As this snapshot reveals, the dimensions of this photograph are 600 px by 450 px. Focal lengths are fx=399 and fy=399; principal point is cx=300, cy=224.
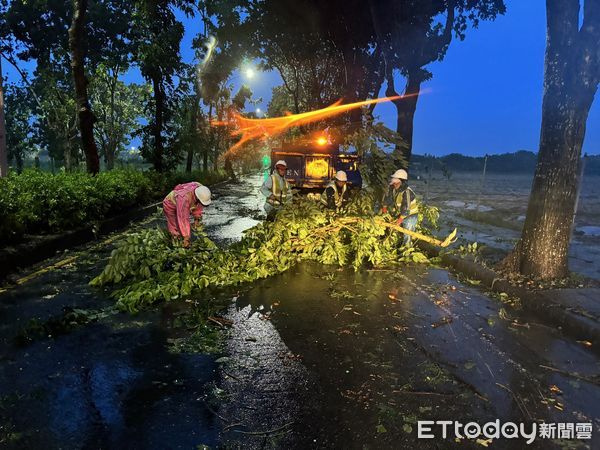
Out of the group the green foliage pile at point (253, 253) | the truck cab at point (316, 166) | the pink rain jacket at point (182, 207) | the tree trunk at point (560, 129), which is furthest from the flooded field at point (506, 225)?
the pink rain jacket at point (182, 207)

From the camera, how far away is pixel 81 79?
11867mm

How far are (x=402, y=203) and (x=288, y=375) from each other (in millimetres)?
5536

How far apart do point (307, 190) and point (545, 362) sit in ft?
40.9

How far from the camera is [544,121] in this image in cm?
632

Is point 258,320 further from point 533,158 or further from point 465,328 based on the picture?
point 533,158

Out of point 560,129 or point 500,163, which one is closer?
point 560,129

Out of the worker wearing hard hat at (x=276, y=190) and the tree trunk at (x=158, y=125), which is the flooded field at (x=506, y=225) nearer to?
the worker wearing hard hat at (x=276, y=190)

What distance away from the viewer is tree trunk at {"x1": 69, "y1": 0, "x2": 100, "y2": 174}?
11.5 m

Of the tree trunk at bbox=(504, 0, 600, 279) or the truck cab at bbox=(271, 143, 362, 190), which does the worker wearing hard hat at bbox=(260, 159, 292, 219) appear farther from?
the truck cab at bbox=(271, 143, 362, 190)

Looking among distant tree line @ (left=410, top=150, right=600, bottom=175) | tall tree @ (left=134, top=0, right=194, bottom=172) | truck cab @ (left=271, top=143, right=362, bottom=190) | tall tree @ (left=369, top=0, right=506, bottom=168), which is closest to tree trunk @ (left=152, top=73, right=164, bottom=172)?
tall tree @ (left=134, top=0, right=194, bottom=172)

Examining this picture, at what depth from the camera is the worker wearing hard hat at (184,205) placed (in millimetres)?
6184

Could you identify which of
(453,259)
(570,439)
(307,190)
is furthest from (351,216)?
(307,190)

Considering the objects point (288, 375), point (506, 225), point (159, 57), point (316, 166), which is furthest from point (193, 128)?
point (288, 375)

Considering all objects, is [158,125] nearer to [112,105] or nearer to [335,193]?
[112,105]
